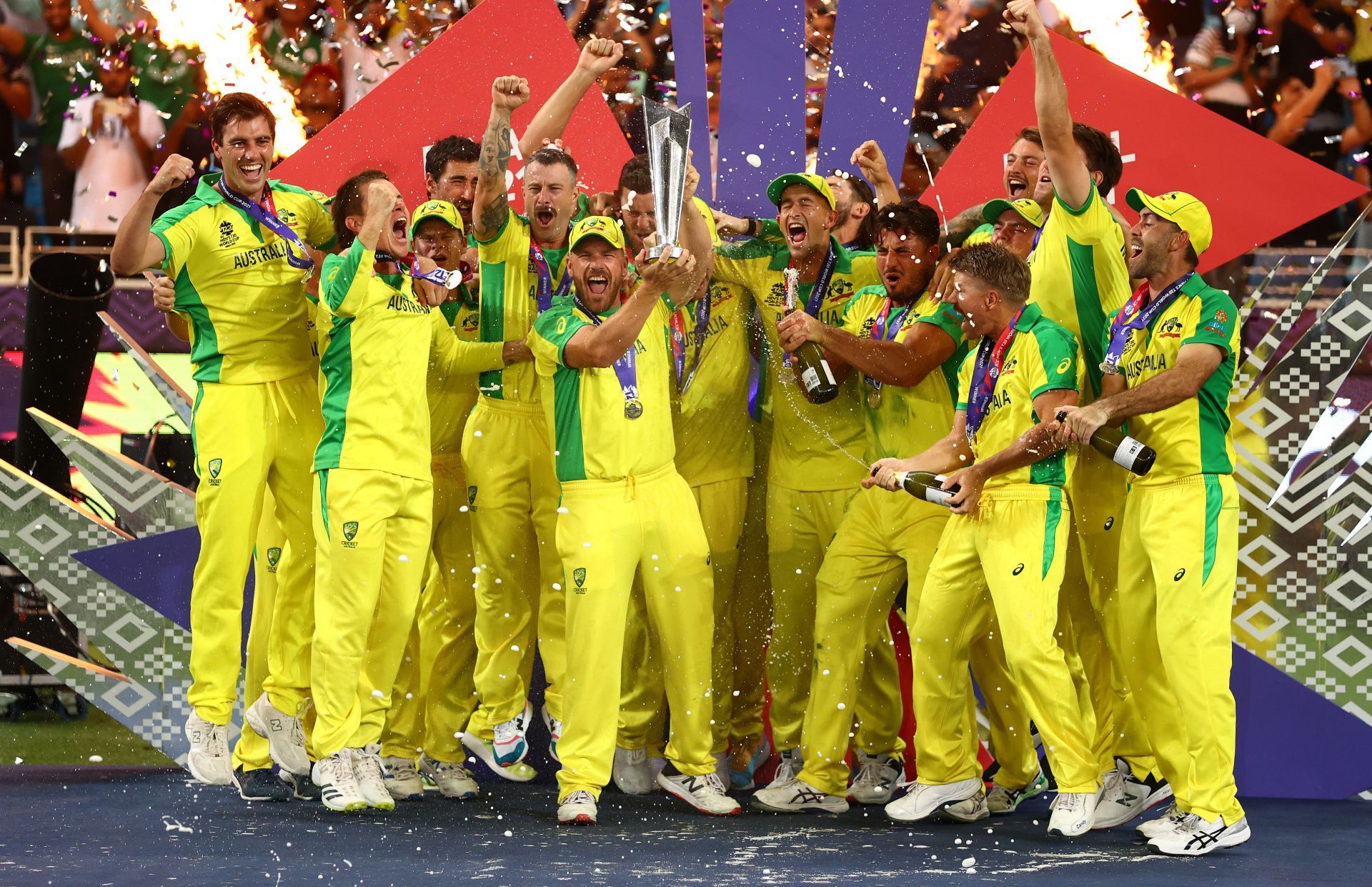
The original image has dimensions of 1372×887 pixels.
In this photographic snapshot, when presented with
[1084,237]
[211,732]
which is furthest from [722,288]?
[211,732]

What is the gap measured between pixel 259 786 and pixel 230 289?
1983mm

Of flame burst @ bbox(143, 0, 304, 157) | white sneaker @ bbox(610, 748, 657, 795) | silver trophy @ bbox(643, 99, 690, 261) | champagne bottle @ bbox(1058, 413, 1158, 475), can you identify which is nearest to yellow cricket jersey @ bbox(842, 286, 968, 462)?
champagne bottle @ bbox(1058, 413, 1158, 475)

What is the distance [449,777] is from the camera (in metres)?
6.44

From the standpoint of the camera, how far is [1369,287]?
682cm

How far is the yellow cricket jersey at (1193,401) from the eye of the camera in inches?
217

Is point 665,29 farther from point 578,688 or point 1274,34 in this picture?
point 578,688

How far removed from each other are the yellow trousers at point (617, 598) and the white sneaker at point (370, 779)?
27.0 inches

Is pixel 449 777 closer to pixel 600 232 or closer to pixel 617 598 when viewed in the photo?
pixel 617 598

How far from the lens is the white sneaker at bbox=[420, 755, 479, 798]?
6.40 metres

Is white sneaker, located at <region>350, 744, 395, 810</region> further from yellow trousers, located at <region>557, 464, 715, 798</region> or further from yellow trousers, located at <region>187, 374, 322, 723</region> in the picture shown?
yellow trousers, located at <region>557, 464, 715, 798</region>

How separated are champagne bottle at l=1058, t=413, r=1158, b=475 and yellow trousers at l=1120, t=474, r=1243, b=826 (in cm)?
21

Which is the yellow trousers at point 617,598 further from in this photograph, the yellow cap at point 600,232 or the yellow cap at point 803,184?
the yellow cap at point 803,184

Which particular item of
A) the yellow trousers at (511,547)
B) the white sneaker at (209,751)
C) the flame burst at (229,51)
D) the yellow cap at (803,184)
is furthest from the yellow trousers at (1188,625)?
the flame burst at (229,51)

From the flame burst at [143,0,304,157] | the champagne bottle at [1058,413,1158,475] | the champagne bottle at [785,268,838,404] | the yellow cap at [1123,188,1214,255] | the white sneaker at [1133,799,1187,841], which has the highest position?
the flame burst at [143,0,304,157]
